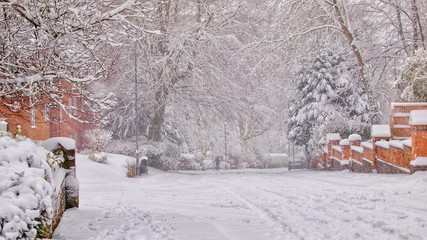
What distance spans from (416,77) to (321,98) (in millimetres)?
22433

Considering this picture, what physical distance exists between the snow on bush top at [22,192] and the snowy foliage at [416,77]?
17.8 metres

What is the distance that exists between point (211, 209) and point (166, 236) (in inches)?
140

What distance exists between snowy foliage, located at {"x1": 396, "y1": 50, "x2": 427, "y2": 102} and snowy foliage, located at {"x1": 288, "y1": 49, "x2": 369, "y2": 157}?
17459 millimetres

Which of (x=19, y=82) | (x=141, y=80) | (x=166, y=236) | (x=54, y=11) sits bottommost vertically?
(x=166, y=236)

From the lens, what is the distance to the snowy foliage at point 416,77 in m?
21.5

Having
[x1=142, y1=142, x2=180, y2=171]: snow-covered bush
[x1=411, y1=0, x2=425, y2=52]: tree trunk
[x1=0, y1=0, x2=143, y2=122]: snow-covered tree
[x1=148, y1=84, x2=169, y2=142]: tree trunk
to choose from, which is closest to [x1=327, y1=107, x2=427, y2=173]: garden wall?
[x1=411, y1=0, x2=425, y2=52]: tree trunk

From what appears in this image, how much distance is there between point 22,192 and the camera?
526cm

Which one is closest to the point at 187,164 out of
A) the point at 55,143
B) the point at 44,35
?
the point at 55,143

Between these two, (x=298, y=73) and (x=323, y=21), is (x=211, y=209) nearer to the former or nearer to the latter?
(x=323, y=21)

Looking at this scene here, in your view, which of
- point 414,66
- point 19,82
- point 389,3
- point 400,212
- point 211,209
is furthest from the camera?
point 389,3

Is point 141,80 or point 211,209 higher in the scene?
point 141,80

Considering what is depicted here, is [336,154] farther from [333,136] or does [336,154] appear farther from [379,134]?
[379,134]

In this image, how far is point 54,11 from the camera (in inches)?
317

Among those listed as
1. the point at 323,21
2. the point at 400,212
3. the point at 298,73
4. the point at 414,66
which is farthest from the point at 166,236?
the point at 298,73
